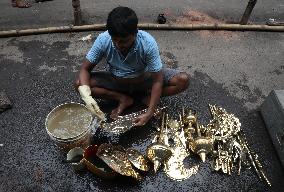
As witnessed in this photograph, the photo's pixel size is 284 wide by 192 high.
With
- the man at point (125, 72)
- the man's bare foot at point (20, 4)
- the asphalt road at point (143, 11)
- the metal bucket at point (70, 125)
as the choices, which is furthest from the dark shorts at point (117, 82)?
the man's bare foot at point (20, 4)

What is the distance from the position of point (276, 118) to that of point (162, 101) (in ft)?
4.68

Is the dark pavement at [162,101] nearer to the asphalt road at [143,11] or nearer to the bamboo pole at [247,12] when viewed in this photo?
the asphalt road at [143,11]

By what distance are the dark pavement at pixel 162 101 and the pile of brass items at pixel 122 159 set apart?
0.61ft

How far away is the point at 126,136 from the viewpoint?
3.80 metres

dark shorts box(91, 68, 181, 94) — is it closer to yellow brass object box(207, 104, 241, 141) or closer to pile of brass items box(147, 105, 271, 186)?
pile of brass items box(147, 105, 271, 186)

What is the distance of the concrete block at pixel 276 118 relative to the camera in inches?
141

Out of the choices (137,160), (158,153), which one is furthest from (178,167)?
(137,160)

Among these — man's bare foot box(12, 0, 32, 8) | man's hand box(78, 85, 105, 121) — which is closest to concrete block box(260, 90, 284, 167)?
man's hand box(78, 85, 105, 121)

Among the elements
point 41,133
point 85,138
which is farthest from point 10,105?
point 85,138

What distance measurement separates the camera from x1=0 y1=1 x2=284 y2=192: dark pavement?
340 centimetres

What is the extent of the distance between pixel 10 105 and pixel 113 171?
5.83 feet

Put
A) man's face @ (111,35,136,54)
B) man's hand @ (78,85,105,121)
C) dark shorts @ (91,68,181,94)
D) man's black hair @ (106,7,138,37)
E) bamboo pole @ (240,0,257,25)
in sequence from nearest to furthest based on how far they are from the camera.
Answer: man's black hair @ (106,7,138,37)
man's face @ (111,35,136,54)
man's hand @ (78,85,105,121)
dark shorts @ (91,68,181,94)
bamboo pole @ (240,0,257,25)

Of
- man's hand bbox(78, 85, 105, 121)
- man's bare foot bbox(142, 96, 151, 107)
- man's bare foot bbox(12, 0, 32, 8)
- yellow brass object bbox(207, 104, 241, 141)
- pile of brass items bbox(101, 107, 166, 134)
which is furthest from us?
man's bare foot bbox(12, 0, 32, 8)

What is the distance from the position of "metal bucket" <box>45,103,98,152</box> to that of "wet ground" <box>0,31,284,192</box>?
0.39m
